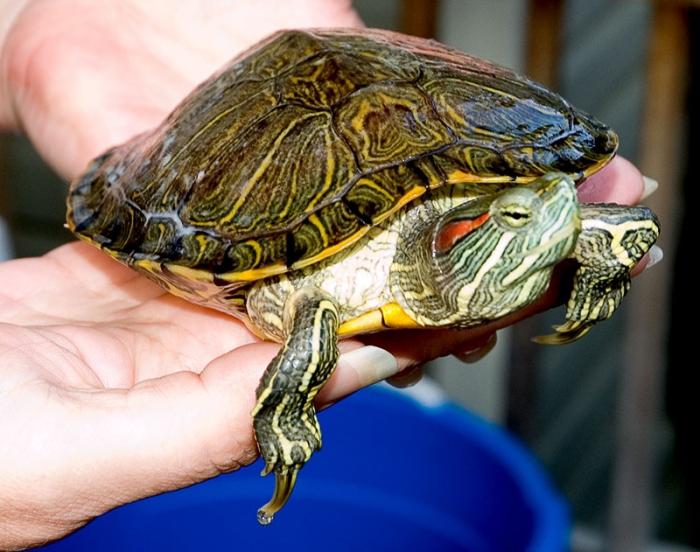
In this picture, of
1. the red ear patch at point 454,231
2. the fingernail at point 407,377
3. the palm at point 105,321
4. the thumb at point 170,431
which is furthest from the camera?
the fingernail at point 407,377

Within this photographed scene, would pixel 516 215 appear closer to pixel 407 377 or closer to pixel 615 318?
pixel 407 377

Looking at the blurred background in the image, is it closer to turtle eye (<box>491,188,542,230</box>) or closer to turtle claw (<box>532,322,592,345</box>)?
turtle claw (<box>532,322,592,345</box>)

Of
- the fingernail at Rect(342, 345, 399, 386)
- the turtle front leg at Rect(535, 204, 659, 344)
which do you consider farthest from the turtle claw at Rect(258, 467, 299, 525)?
the turtle front leg at Rect(535, 204, 659, 344)

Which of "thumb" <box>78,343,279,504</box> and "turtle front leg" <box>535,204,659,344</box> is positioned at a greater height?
"turtle front leg" <box>535,204,659,344</box>

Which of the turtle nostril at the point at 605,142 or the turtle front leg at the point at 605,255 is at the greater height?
the turtle nostril at the point at 605,142

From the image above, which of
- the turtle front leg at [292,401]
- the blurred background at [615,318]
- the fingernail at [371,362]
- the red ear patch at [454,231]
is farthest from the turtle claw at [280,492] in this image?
the blurred background at [615,318]

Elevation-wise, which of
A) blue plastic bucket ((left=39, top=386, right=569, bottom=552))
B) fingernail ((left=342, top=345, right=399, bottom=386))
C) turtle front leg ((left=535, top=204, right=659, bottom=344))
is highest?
turtle front leg ((left=535, top=204, right=659, bottom=344))

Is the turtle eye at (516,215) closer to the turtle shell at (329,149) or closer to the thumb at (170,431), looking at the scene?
the turtle shell at (329,149)
